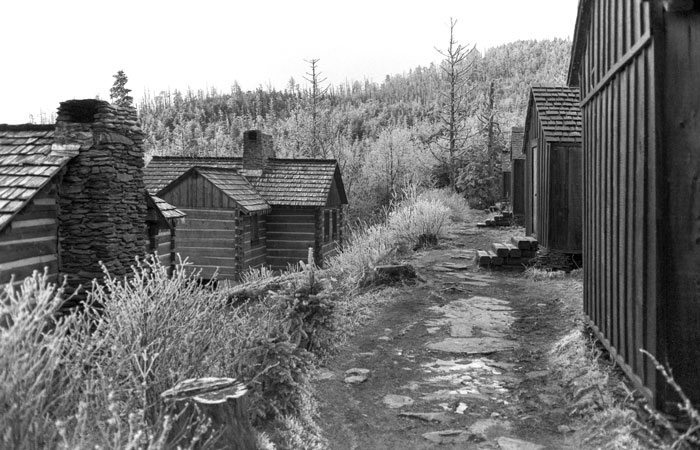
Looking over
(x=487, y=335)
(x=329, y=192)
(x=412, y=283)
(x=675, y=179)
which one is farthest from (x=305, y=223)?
(x=675, y=179)

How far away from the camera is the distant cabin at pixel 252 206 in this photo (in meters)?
21.6

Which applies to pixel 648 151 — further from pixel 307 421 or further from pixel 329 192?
pixel 329 192

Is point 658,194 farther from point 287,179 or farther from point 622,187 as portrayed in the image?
point 287,179

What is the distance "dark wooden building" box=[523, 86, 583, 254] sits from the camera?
12.0 metres

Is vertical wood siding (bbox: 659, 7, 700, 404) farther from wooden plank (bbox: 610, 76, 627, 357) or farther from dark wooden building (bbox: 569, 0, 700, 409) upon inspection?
wooden plank (bbox: 610, 76, 627, 357)

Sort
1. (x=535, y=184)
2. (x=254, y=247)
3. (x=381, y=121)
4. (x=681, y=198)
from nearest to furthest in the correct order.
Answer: (x=681, y=198) → (x=535, y=184) → (x=254, y=247) → (x=381, y=121)

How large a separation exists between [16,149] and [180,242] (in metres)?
11.5

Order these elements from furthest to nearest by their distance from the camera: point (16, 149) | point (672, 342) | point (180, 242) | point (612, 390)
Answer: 1. point (180, 242)
2. point (16, 149)
3. point (612, 390)
4. point (672, 342)

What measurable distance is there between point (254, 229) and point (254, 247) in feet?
2.35

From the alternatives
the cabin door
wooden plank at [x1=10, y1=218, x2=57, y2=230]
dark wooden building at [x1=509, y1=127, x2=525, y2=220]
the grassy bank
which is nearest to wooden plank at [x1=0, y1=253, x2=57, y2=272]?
wooden plank at [x1=10, y1=218, x2=57, y2=230]

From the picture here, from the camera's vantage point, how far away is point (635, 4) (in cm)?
493

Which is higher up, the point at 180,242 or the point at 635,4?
the point at 635,4

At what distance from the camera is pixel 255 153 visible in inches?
1001

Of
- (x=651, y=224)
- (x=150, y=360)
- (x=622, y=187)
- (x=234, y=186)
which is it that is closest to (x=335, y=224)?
(x=234, y=186)
